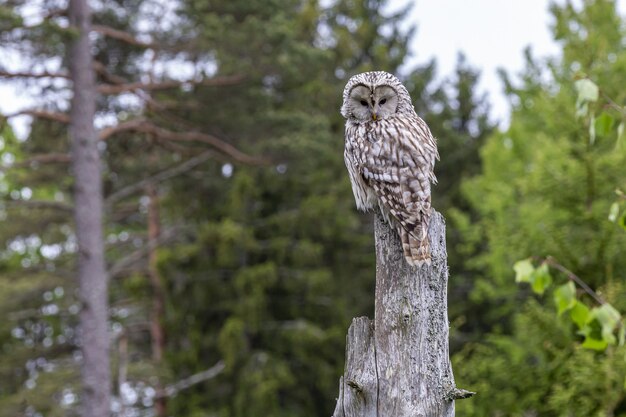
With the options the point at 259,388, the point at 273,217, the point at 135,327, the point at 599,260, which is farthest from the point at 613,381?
the point at 135,327

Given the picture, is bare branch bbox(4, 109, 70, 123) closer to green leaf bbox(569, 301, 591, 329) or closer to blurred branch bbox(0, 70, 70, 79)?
blurred branch bbox(0, 70, 70, 79)

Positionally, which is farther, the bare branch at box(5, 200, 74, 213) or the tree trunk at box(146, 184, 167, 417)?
the tree trunk at box(146, 184, 167, 417)

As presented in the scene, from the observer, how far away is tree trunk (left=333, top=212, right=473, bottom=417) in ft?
12.5

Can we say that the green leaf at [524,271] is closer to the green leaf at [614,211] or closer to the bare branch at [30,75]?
the green leaf at [614,211]

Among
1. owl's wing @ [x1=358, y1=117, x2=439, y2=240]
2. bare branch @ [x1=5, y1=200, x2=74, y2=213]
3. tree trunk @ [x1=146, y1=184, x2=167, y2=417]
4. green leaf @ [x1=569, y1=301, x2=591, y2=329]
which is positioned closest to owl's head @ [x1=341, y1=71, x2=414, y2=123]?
owl's wing @ [x1=358, y1=117, x2=439, y2=240]

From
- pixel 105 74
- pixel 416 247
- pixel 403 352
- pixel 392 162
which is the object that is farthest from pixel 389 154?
pixel 105 74

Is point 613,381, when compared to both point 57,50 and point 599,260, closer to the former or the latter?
point 599,260

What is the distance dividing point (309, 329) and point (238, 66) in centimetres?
672

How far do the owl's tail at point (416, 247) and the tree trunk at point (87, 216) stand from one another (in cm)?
1005

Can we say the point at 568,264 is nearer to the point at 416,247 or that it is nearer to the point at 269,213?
the point at 416,247

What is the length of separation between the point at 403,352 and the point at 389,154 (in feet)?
5.67

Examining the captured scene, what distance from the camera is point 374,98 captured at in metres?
5.87

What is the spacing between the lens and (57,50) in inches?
519

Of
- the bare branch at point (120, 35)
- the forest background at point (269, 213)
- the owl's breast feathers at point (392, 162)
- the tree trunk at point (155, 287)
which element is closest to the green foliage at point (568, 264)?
the forest background at point (269, 213)
